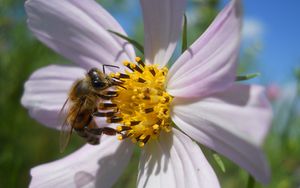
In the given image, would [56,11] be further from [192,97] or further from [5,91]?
[5,91]

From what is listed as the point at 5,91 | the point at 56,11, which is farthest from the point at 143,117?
the point at 5,91

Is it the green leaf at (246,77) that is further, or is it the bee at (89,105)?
the bee at (89,105)

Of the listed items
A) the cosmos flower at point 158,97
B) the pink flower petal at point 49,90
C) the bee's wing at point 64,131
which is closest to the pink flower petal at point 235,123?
the cosmos flower at point 158,97

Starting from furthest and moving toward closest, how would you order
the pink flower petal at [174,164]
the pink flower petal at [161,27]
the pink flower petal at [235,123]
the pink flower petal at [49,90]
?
the pink flower petal at [49,90]
the pink flower petal at [161,27]
the pink flower petal at [174,164]
the pink flower petal at [235,123]

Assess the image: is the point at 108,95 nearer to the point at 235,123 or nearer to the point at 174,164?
the point at 174,164

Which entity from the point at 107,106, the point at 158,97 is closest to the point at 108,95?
the point at 107,106

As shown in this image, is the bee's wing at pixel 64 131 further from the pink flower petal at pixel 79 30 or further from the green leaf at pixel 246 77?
the green leaf at pixel 246 77

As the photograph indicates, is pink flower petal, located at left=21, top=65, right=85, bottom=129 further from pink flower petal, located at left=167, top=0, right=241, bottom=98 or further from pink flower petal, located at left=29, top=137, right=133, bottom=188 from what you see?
pink flower petal, located at left=167, top=0, right=241, bottom=98

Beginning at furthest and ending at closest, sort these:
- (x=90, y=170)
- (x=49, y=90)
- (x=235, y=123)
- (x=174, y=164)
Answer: (x=49, y=90) → (x=90, y=170) → (x=174, y=164) → (x=235, y=123)
